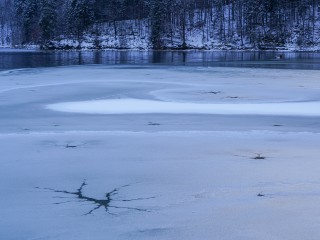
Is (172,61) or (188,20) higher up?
(188,20)

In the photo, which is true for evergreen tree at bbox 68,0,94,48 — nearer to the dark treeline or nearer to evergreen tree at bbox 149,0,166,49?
the dark treeline

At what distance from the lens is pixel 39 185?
440cm

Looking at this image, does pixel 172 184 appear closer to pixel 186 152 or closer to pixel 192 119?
pixel 186 152

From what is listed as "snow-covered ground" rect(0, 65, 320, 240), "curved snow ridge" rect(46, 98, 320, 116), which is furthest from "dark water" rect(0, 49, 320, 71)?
"snow-covered ground" rect(0, 65, 320, 240)

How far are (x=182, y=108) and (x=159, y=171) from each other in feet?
17.1

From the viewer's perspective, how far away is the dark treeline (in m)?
72.5

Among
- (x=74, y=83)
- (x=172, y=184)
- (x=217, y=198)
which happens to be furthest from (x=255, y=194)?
(x=74, y=83)

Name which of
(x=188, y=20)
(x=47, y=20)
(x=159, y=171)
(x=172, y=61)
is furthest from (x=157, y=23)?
(x=159, y=171)

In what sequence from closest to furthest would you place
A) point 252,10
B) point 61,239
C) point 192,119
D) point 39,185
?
point 61,239, point 39,185, point 192,119, point 252,10

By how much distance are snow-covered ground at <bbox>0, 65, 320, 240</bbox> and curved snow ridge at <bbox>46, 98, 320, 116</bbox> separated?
4 centimetres

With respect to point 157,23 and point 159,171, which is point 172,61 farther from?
point 157,23

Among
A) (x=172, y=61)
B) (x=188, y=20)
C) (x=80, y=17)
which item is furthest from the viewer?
(x=188, y=20)

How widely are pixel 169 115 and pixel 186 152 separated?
3281 mm

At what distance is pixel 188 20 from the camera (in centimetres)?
8456
